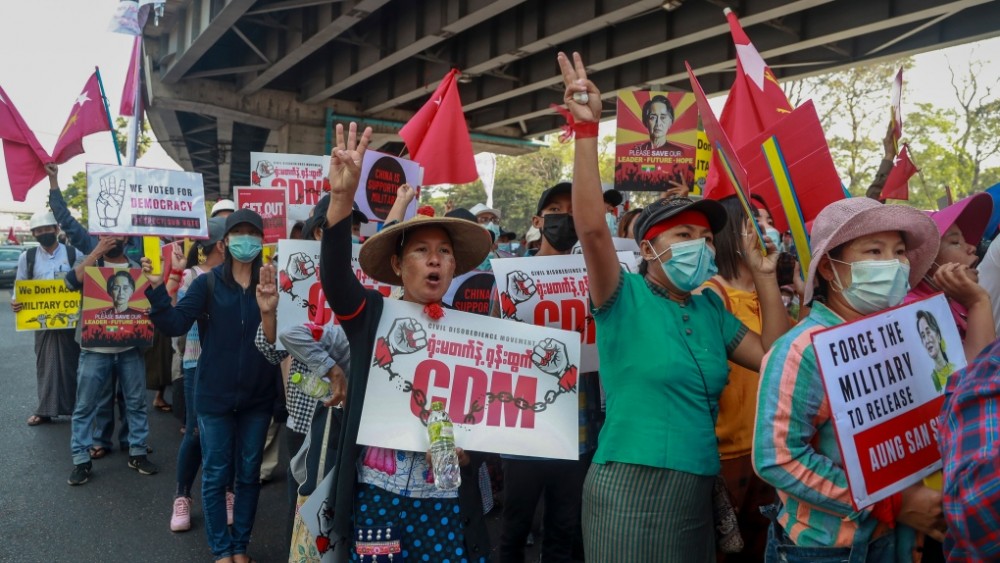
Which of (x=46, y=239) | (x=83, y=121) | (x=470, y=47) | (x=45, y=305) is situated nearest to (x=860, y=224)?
(x=45, y=305)

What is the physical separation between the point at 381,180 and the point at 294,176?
160 centimetres

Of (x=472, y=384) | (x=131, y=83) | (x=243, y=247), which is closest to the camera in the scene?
(x=472, y=384)

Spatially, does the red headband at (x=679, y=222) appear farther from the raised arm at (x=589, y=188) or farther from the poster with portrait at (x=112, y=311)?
the poster with portrait at (x=112, y=311)

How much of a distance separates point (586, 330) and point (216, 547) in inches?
97.8

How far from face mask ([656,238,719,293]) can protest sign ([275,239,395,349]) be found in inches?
74.8

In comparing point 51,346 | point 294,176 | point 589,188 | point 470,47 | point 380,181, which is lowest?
point 51,346

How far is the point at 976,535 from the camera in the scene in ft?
4.37

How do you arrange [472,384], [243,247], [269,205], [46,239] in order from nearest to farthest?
[472,384] < [243,247] < [269,205] < [46,239]

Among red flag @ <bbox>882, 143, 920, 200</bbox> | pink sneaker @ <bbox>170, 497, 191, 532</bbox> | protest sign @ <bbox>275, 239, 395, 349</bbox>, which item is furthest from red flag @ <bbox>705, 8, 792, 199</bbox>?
pink sneaker @ <bbox>170, 497, 191, 532</bbox>

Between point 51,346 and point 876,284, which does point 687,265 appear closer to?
point 876,284

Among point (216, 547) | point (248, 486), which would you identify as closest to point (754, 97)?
point (248, 486)

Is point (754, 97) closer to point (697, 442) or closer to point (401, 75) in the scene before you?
point (697, 442)

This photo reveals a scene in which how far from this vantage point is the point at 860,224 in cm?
198

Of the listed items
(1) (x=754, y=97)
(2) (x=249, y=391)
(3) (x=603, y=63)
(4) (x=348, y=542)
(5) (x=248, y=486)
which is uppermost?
(3) (x=603, y=63)
